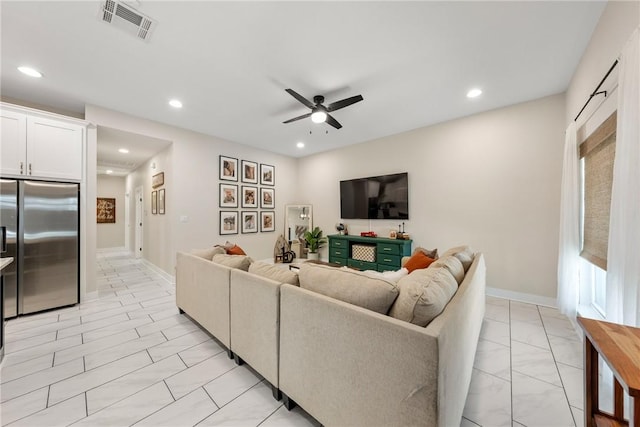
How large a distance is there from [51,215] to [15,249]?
0.48m

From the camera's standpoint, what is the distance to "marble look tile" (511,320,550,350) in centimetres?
223

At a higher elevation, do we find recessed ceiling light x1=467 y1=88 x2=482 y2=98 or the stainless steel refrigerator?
recessed ceiling light x1=467 y1=88 x2=482 y2=98

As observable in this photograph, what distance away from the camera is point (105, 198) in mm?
7680

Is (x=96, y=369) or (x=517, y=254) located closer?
(x=96, y=369)

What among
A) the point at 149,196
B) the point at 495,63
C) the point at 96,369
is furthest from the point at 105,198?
the point at 495,63

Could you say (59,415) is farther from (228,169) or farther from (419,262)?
(228,169)

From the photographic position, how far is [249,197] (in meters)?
5.33

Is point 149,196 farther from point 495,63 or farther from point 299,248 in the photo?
point 495,63

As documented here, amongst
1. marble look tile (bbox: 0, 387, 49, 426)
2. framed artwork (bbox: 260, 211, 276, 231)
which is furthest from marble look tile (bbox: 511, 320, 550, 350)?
framed artwork (bbox: 260, 211, 276, 231)

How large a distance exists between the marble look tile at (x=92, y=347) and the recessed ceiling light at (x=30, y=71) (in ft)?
9.73

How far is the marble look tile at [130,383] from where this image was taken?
1.55 m

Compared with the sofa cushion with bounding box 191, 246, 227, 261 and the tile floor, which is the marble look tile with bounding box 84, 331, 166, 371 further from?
the sofa cushion with bounding box 191, 246, 227, 261

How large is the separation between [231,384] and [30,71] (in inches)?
154

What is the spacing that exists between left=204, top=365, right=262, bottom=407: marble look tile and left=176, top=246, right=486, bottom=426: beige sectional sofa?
12 centimetres
